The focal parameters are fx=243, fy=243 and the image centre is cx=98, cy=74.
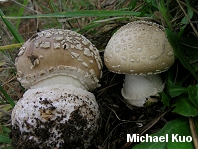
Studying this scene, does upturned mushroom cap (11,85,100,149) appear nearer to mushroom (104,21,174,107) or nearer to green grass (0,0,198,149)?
green grass (0,0,198,149)

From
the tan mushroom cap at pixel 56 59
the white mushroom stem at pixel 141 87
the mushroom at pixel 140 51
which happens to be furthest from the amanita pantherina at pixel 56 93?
the white mushroom stem at pixel 141 87

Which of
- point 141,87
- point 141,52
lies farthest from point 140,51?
point 141,87

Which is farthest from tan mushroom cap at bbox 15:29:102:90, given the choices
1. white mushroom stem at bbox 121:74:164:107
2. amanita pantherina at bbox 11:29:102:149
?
white mushroom stem at bbox 121:74:164:107

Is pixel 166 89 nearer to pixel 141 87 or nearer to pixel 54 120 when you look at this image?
pixel 141 87

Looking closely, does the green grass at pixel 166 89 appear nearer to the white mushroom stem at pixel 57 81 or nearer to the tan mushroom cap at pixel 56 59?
the tan mushroom cap at pixel 56 59

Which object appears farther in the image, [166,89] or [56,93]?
[166,89]

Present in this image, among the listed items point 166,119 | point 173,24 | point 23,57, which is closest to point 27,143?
point 23,57

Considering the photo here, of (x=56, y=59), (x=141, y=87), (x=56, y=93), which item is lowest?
(x=141, y=87)
